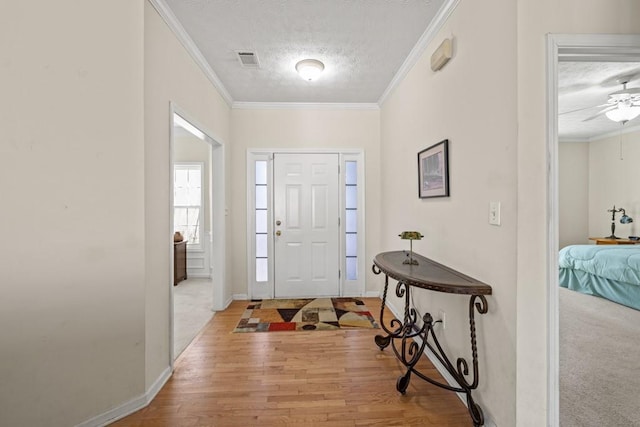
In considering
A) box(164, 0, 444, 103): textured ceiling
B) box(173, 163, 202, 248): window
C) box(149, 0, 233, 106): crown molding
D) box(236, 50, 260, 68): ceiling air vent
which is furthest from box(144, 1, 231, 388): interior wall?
box(173, 163, 202, 248): window

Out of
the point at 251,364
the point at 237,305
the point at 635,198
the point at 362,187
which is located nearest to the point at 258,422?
the point at 251,364

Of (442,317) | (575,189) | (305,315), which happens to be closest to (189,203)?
(305,315)

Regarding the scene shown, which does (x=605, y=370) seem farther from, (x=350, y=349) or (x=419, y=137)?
(x=419, y=137)

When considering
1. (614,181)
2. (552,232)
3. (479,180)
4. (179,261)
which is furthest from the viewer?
(614,181)

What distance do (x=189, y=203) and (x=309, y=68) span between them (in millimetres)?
3584

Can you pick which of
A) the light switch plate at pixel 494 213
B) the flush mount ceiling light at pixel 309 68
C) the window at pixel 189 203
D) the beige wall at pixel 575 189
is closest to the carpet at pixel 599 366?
the light switch plate at pixel 494 213

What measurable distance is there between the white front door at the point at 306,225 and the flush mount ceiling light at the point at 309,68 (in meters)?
1.25

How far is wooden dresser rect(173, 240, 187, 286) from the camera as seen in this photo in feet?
15.6

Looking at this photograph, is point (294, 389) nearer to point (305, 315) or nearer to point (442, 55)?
point (305, 315)

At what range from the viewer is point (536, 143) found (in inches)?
54.2

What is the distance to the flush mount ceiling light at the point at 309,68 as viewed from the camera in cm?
273

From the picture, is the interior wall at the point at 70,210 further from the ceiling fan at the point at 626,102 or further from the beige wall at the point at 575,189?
the beige wall at the point at 575,189

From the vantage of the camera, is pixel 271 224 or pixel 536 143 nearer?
pixel 536 143

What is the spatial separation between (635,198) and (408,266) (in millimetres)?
5743
